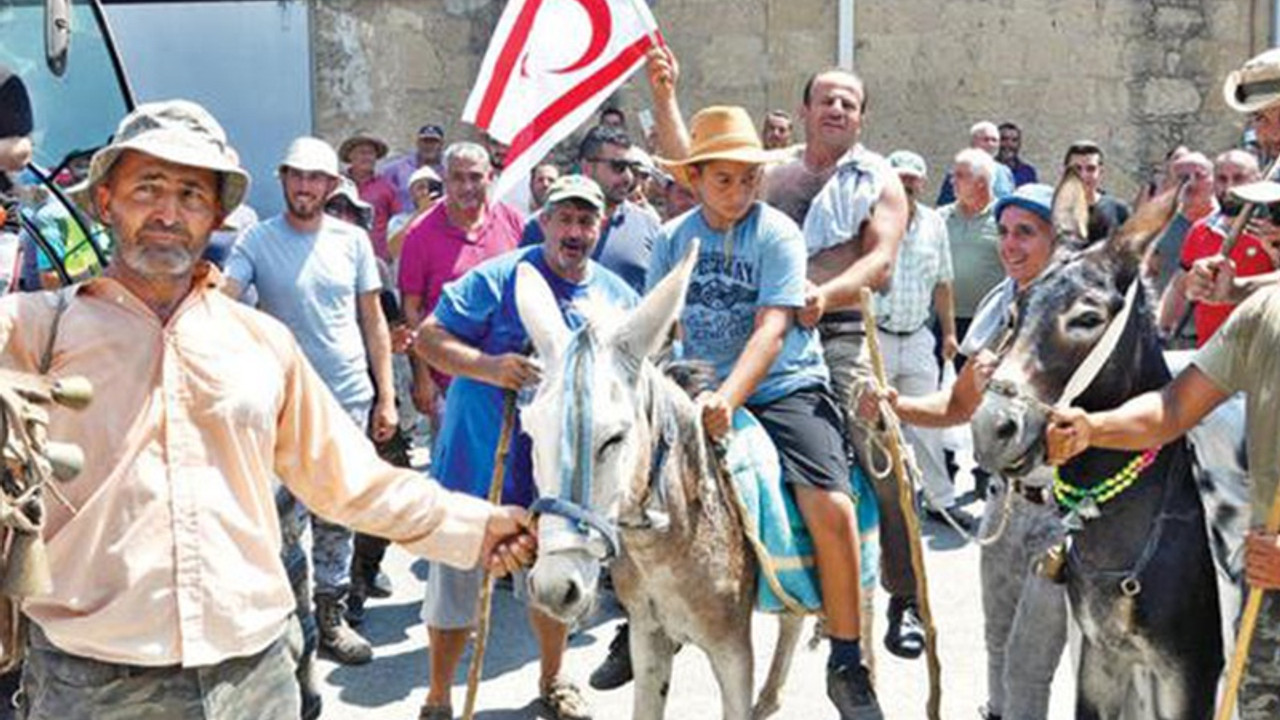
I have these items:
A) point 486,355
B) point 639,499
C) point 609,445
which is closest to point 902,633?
point 486,355

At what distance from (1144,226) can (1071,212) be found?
28 centimetres

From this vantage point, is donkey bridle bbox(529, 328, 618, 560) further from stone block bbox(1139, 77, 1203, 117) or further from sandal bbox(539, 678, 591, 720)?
stone block bbox(1139, 77, 1203, 117)

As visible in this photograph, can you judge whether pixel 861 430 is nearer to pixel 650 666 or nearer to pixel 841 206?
pixel 841 206

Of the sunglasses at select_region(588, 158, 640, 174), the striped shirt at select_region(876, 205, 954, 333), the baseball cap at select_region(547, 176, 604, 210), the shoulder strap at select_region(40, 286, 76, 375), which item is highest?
the shoulder strap at select_region(40, 286, 76, 375)

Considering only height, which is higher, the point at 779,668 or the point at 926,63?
the point at 926,63

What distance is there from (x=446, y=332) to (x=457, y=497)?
2.21 m

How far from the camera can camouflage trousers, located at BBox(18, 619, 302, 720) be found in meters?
2.89

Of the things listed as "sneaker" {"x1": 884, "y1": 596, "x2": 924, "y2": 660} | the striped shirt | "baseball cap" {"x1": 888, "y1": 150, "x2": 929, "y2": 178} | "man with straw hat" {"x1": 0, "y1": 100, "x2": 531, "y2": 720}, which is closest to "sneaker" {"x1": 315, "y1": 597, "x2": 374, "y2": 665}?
"sneaker" {"x1": 884, "y1": 596, "x2": 924, "y2": 660}

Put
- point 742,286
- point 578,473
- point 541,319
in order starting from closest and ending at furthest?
1. point 578,473
2. point 541,319
3. point 742,286

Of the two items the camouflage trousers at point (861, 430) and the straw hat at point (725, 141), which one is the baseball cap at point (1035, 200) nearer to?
the straw hat at point (725, 141)

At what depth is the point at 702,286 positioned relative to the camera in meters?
5.04

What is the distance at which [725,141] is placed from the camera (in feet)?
16.3

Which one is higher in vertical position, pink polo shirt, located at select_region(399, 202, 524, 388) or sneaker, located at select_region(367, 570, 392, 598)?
pink polo shirt, located at select_region(399, 202, 524, 388)

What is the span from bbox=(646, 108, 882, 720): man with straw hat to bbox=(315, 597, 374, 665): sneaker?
8.50 ft
